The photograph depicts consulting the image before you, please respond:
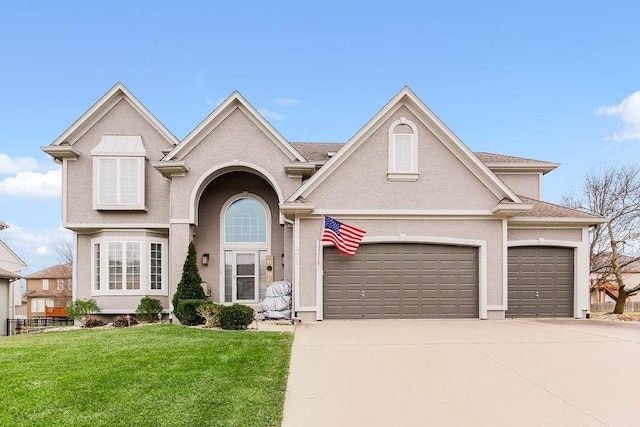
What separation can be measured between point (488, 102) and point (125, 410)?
1782 centimetres

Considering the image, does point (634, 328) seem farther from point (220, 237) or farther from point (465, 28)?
point (220, 237)

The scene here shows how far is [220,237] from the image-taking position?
1670 centimetres

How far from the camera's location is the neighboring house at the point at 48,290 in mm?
43853

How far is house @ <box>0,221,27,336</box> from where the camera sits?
79.8ft

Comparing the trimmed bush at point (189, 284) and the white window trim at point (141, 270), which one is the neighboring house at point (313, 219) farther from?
the trimmed bush at point (189, 284)

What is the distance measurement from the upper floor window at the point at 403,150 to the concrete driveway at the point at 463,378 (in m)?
5.02

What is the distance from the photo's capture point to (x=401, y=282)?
555 inches

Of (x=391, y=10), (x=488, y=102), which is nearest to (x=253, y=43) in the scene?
(x=391, y=10)

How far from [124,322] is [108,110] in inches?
321

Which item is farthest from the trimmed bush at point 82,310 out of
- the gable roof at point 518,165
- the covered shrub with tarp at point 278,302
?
the gable roof at point 518,165

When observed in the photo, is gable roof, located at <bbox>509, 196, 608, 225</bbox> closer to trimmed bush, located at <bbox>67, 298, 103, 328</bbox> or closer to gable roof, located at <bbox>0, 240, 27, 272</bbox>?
trimmed bush, located at <bbox>67, 298, 103, 328</bbox>

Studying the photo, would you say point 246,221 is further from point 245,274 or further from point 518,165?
point 518,165

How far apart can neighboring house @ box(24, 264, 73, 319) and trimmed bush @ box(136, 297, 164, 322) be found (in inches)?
1309

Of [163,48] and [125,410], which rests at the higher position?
[163,48]
